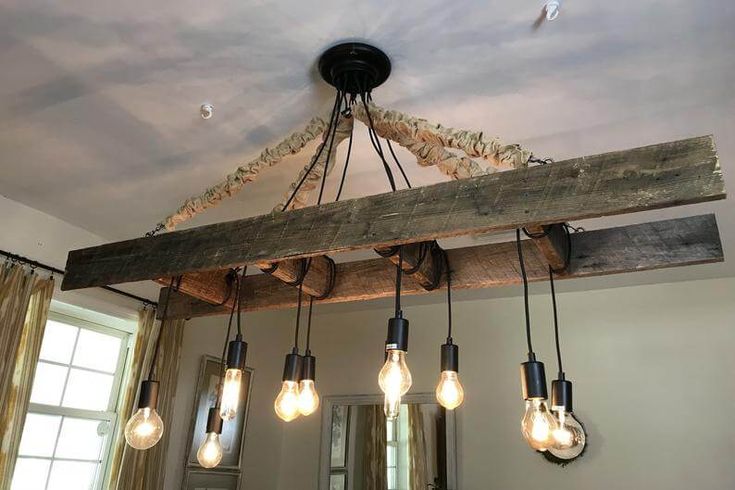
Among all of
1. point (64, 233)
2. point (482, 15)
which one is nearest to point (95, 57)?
point (482, 15)

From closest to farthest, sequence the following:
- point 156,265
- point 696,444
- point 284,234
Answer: point 284,234 < point 156,265 < point 696,444

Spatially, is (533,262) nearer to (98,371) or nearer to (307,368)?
(307,368)

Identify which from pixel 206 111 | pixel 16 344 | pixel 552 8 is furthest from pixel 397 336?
pixel 16 344

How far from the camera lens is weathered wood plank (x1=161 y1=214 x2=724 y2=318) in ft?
4.57

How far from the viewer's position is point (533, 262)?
158 cm

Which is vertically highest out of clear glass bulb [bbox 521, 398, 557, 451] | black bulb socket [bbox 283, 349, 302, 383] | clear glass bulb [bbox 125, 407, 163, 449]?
black bulb socket [bbox 283, 349, 302, 383]

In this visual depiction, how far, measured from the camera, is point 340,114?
1852 millimetres

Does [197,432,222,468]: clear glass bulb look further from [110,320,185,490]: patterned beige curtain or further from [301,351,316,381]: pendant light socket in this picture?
[110,320,185,490]: patterned beige curtain

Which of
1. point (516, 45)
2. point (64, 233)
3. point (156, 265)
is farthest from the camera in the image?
point (64, 233)

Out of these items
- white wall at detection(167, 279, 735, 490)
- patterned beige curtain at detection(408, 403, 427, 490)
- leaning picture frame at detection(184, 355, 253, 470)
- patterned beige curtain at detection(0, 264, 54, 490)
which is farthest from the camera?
patterned beige curtain at detection(408, 403, 427, 490)

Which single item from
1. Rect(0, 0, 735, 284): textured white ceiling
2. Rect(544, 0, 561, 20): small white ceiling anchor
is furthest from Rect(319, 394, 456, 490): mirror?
Rect(544, 0, 561, 20): small white ceiling anchor

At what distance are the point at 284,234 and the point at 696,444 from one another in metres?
3.03

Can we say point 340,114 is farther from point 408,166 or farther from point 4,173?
point 4,173

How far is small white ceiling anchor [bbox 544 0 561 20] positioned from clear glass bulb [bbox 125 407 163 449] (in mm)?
1527
